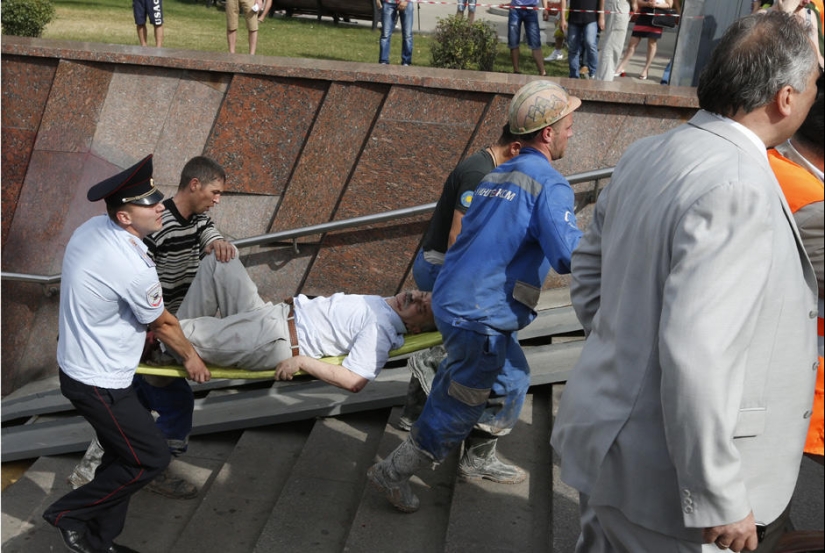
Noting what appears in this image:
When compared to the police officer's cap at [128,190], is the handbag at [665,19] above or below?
below

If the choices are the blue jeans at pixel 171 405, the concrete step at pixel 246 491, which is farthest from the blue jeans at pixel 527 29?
the blue jeans at pixel 171 405

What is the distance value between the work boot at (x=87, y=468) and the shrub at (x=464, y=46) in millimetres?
4487

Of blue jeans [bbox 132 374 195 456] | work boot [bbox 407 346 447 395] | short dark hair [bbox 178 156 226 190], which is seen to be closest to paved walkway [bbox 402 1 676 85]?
short dark hair [bbox 178 156 226 190]

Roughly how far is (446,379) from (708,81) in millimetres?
2188

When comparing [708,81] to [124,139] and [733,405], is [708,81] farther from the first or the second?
[124,139]

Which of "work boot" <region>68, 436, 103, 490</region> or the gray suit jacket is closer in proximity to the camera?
the gray suit jacket

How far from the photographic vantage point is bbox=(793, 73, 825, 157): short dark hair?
7.86ft

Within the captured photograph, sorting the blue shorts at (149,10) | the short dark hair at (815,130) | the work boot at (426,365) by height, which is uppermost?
the short dark hair at (815,130)

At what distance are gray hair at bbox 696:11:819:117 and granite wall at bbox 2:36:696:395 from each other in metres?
4.03

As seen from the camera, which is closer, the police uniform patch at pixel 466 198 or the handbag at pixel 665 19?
the police uniform patch at pixel 466 198

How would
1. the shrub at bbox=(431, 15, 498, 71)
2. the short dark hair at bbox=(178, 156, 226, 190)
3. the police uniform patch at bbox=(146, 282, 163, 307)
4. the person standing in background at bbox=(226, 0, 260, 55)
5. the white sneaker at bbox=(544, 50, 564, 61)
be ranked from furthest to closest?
the white sneaker at bbox=(544, 50, 564, 61)
the person standing in background at bbox=(226, 0, 260, 55)
the shrub at bbox=(431, 15, 498, 71)
the short dark hair at bbox=(178, 156, 226, 190)
the police uniform patch at bbox=(146, 282, 163, 307)

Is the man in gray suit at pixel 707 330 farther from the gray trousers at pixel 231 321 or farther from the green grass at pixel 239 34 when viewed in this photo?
the green grass at pixel 239 34

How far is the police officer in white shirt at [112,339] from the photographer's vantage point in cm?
416

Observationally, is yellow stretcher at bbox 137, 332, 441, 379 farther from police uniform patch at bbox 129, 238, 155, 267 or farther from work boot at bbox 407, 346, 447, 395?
police uniform patch at bbox 129, 238, 155, 267
